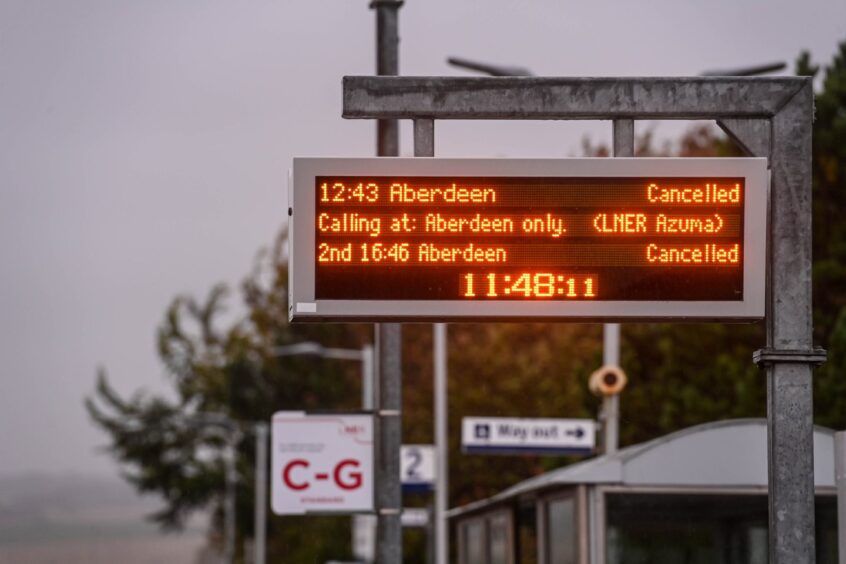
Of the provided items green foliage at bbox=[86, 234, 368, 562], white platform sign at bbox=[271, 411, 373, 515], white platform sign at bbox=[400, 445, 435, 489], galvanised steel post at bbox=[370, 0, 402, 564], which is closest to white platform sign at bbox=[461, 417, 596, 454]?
white platform sign at bbox=[400, 445, 435, 489]

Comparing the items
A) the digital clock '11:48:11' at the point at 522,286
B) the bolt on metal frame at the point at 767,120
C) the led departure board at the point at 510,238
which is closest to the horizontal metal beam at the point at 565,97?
the bolt on metal frame at the point at 767,120

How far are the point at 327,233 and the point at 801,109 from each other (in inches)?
94.1

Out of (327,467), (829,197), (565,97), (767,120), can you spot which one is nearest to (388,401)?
(327,467)

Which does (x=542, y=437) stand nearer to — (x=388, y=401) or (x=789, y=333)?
(x=388, y=401)

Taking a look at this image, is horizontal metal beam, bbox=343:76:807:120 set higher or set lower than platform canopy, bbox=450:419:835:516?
higher

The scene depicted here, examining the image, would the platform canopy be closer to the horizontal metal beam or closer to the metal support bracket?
the metal support bracket

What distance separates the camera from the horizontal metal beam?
10344 millimetres

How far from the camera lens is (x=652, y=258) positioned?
33.2 ft

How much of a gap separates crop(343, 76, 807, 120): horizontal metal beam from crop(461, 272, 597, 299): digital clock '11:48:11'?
0.83 metres

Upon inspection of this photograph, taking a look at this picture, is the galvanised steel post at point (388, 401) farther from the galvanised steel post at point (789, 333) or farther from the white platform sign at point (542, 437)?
the white platform sign at point (542, 437)

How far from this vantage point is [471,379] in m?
50.8

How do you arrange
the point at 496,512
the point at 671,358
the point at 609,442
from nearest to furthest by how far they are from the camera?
the point at 496,512 → the point at 609,442 → the point at 671,358

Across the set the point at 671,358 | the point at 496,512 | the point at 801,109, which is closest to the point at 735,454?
Answer: the point at 496,512

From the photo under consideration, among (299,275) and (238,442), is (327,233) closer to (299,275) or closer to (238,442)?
(299,275)
